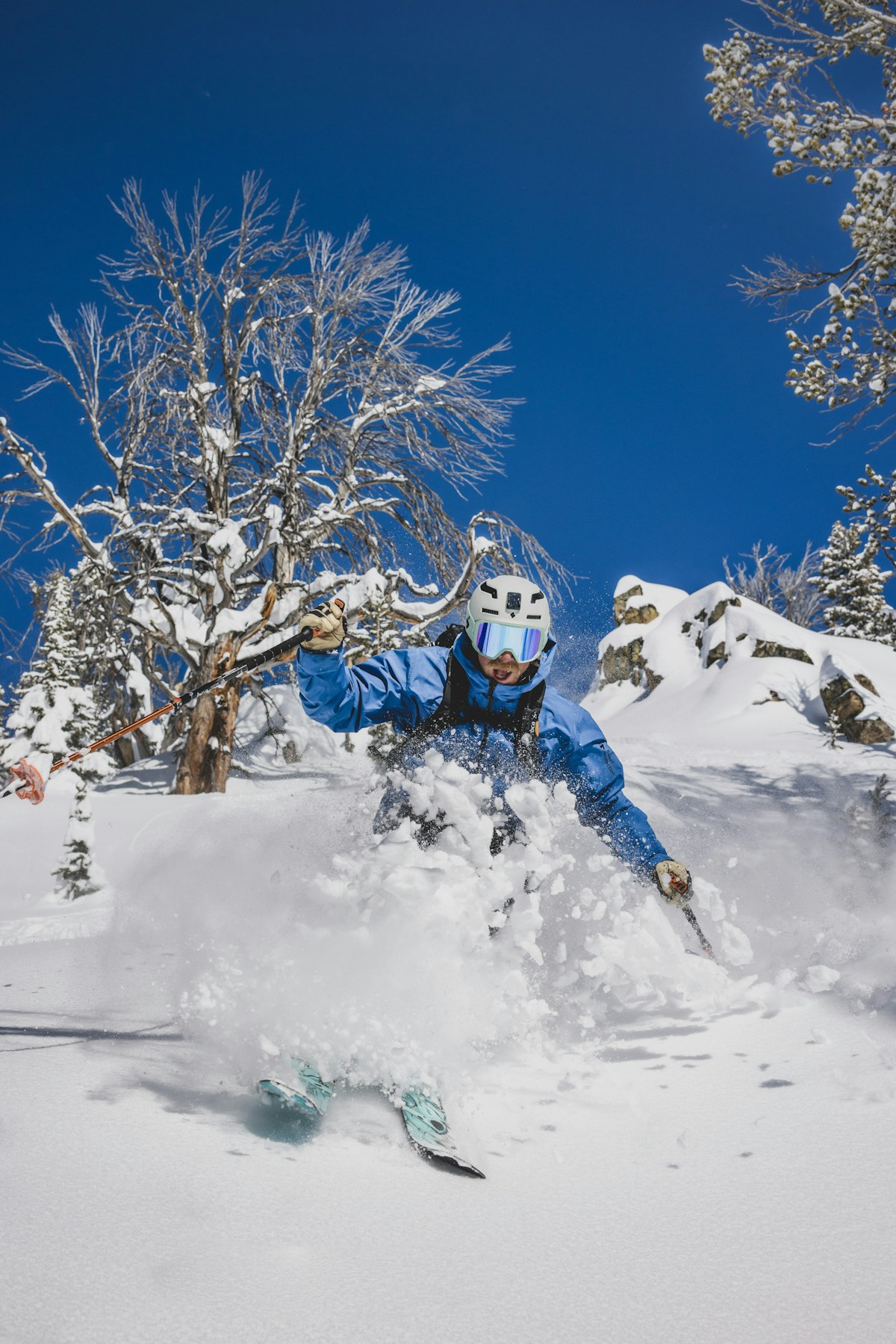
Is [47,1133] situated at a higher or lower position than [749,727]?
lower

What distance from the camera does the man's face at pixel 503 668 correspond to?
10.9 ft

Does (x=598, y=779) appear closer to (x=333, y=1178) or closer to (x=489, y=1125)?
(x=489, y=1125)

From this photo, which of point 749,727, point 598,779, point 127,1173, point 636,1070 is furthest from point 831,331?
point 749,727

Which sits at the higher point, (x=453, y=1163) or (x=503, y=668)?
(x=503, y=668)

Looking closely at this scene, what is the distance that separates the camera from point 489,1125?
7.84 ft

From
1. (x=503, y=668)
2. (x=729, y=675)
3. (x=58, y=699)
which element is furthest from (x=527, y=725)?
(x=729, y=675)

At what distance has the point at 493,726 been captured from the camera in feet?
11.2

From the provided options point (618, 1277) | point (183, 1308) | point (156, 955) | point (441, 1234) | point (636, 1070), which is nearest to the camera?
point (183, 1308)

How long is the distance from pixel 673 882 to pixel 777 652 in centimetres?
2012

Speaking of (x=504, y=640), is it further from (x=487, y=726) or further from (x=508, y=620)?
(x=487, y=726)

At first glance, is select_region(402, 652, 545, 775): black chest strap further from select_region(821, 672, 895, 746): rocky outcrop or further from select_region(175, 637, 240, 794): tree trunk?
select_region(821, 672, 895, 746): rocky outcrop

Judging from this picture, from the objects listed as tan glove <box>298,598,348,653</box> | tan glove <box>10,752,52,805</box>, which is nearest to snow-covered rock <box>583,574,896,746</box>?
tan glove <box>298,598,348,653</box>

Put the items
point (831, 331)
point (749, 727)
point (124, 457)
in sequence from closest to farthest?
point (831, 331), point (124, 457), point (749, 727)

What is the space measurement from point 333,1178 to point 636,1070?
4.45 ft
